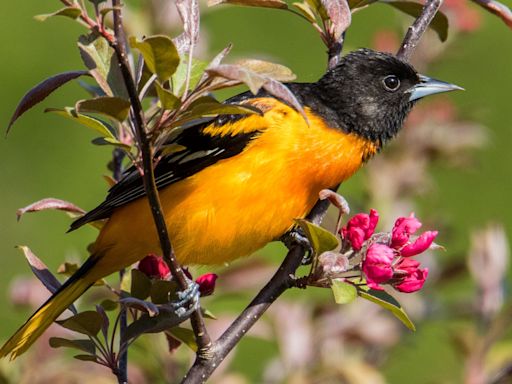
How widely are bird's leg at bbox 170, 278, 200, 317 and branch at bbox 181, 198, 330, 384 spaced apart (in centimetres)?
11

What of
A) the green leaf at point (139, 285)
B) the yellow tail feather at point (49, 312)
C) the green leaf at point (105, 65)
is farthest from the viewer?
the yellow tail feather at point (49, 312)

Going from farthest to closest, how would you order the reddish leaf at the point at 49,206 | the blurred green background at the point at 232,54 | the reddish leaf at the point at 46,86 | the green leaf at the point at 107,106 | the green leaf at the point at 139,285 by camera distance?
the blurred green background at the point at 232,54 → the green leaf at the point at 139,285 → the reddish leaf at the point at 49,206 → the reddish leaf at the point at 46,86 → the green leaf at the point at 107,106

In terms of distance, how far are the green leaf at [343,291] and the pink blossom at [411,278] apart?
14 centimetres

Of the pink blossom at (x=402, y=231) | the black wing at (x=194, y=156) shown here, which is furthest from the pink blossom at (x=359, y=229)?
the black wing at (x=194, y=156)

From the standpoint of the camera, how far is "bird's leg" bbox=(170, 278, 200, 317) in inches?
99.3

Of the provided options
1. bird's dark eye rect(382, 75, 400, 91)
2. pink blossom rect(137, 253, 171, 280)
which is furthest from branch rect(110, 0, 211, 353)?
bird's dark eye rect(382, 75, 400, 91)

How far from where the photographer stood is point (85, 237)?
7.23m

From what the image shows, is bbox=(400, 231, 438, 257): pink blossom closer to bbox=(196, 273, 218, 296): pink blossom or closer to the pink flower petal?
the pink flower petal

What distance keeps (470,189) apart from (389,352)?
4422mm

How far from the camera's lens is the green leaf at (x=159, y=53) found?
2.04 meters

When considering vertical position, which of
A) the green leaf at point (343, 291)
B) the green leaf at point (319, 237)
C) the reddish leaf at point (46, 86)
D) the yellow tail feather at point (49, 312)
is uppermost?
the reddish leaf at point (46, 86)

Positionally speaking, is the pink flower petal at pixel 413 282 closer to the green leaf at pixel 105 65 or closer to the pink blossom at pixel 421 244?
the pink blossom at pixel 421 244

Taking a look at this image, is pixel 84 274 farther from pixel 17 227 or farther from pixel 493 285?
pixel 17 227

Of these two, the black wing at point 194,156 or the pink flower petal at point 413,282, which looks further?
the black wing at point 194,156
